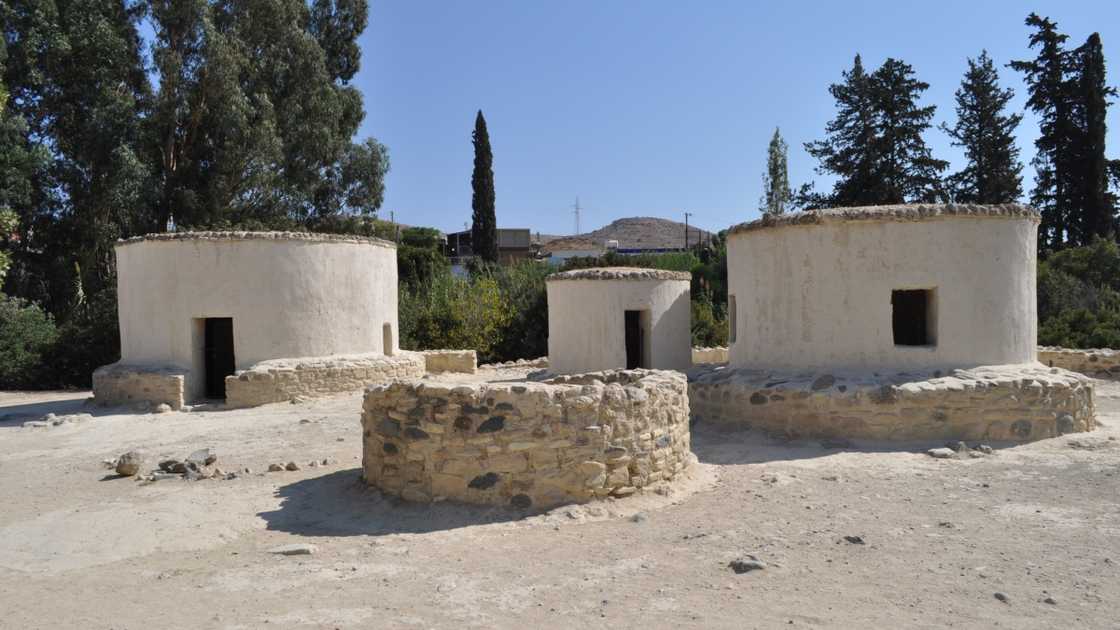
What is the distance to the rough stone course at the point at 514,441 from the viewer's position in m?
6.18

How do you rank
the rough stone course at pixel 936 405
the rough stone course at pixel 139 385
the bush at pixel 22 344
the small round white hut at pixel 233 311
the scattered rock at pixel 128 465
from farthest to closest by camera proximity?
the bush at pixel 22 344 < the small round white hut at pixel 233 311 < the rough stone course at pixel 139 385 < the rough stone course at pixel 936 405 < the scattered rock at pixel 128 465

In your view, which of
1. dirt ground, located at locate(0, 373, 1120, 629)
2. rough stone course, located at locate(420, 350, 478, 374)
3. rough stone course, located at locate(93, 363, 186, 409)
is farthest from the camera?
rough stone course, located at locate(420, 350, 478, 374)

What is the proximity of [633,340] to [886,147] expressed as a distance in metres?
18.1

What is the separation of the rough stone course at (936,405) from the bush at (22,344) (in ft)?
53.9

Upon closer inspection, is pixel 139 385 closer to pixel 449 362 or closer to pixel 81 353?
pixel 81 353

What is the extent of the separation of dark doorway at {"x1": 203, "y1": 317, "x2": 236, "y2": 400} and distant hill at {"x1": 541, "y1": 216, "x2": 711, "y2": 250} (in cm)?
4285

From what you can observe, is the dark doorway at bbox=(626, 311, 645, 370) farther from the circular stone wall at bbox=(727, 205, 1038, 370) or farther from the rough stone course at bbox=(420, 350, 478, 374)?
the circular stone wall at bbox=(727, 205, 1038, 370)

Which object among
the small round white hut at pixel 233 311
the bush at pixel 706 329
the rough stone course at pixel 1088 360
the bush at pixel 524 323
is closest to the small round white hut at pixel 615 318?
the small round white hut at pixel 233 311

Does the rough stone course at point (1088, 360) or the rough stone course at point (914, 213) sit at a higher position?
A: the rough stone course at point (914, 213)

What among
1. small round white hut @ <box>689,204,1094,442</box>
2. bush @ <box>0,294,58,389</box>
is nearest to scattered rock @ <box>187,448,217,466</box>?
small round white hut @ <box>689,204,1094,442</box>

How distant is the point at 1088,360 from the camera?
50.0 feet

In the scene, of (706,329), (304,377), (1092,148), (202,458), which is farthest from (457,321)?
(1092,148)

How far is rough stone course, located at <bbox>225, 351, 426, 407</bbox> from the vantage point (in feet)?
42.2

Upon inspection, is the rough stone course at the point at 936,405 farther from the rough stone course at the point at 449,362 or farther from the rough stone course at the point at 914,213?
the rough stone course at the point at 449,362
